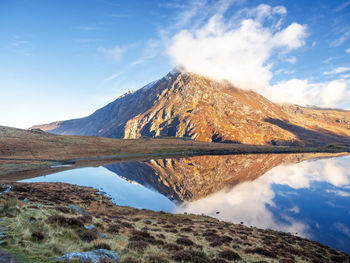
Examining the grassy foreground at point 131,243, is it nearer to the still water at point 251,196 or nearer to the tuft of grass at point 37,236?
the tuft of grass at point 37,236

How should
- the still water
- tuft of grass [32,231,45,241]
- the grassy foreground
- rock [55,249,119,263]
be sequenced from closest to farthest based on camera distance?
rock [55,249,119,263]
the grassy foreground
tuft of grass [32,231,45,241]
the still water

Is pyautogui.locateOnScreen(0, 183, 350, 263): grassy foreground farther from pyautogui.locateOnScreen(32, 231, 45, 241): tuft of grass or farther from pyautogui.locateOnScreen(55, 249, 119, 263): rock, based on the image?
pyautogui.locateOnScreen(55, 249, 119, 263): rock

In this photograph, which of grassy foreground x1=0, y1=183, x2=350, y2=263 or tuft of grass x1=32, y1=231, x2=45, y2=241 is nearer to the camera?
grassy foreground x1=0, y1=183, x2=350, y2=263

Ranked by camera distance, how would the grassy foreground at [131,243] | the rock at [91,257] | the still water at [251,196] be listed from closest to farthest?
the rock at [91,257] < the grassy foreground at [131,243] < the still water at [251,196]

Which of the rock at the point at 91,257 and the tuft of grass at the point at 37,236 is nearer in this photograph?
the rock at the point at 91,257

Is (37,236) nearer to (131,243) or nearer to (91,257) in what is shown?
(91,257)

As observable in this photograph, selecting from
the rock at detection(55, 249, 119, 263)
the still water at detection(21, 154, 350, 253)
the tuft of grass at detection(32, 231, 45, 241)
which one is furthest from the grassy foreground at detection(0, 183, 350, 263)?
the still water at detection(21, 154, 350, 253)

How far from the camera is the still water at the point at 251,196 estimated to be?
2998cm

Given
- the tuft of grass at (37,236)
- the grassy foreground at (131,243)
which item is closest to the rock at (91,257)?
the grassy foreground at (131,243)

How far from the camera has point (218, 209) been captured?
3616 centimetres

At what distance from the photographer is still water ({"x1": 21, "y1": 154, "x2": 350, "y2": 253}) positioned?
30.0 m

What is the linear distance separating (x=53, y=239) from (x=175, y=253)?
272 inches

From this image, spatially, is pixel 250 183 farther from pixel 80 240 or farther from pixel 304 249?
pixel 80 240

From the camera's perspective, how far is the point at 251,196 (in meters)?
43.4
